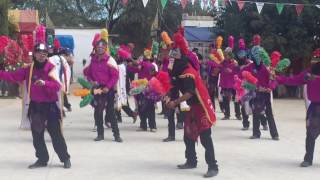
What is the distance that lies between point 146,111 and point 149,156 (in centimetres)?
327

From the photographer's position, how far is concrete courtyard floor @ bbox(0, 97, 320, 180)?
8289 mm

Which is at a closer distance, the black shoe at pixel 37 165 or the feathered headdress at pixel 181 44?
the feathered headdress at pixel 181 44

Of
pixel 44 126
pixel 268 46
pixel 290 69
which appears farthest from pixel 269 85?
pixel 290 69

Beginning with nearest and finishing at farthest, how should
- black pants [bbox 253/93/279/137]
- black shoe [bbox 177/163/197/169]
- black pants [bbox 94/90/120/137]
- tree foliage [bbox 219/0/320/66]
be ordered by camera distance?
black shoe [bbox 177/163/197/169]
black pants [bbox 94/90/120/137]
black pants [bbox 253/93/279/137]
tree foliage [bbox 219/0/320/66]

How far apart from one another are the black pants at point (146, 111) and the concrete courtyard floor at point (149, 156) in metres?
0.31

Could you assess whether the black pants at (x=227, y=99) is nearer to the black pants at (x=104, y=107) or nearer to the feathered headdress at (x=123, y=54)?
the feathered headdress at (x=123, y=54)

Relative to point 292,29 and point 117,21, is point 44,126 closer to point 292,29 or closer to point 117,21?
point 292,29

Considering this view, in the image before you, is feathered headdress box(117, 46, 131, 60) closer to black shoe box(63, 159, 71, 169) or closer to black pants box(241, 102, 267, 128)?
black pants box(241, 102, 267, 128)

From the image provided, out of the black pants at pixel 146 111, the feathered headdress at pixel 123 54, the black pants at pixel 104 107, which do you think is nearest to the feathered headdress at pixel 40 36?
the black pants at pixel 104 107

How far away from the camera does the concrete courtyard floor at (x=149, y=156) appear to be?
8.29 metres

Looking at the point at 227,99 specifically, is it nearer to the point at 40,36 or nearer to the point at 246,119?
the point at 246,119

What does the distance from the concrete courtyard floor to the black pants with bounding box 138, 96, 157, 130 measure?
312mm

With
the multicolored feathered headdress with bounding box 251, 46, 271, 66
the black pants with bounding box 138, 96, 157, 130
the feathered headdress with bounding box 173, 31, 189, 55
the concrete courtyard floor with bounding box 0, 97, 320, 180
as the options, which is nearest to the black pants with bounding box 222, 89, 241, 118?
the concrete courtyard floor with bounding box 0, 97, 320, 180

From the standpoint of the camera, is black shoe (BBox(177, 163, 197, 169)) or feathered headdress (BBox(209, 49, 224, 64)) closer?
black shoe (BBox(177, 163, 197, 169))
